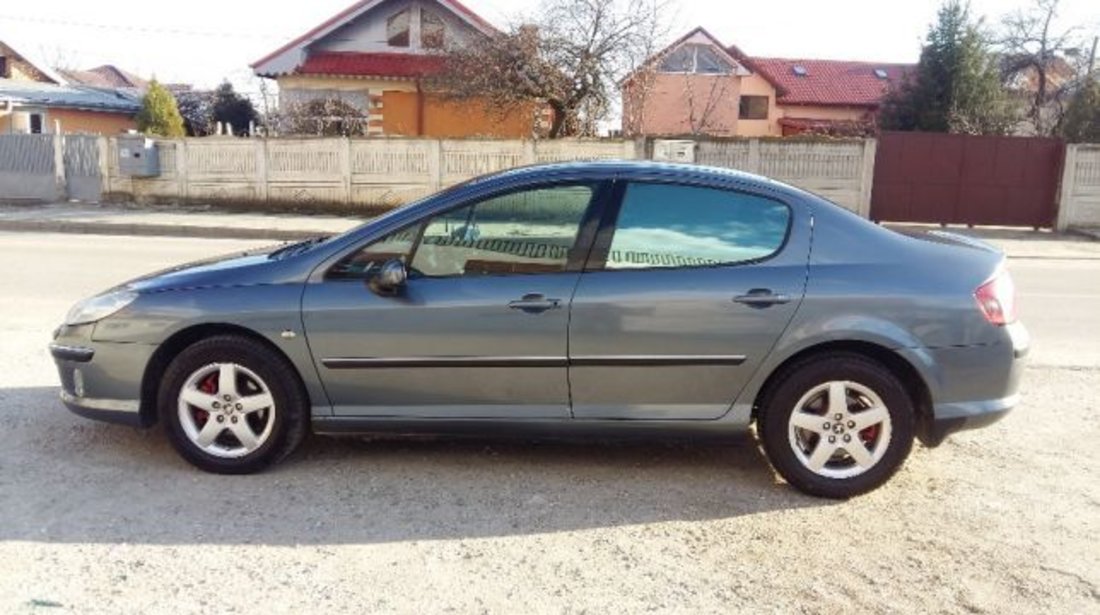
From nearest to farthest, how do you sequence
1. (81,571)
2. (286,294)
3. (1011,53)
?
1. (81,571)
2. (286,294)
3. (1011,53)

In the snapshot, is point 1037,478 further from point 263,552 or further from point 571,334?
point 263,552

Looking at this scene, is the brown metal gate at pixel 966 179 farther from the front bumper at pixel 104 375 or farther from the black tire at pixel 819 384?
the front bumper at pixel 104 375

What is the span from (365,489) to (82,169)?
60.3ft

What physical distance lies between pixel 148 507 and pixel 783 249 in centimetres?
289

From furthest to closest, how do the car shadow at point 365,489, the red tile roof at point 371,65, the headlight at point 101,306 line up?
1. the red tile roof at point 371,65
2. the headlight at point 101,306
3. the car shadow at point 365,489

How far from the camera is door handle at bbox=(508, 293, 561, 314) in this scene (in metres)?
3.79

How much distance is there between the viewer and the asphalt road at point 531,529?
3.03 meters

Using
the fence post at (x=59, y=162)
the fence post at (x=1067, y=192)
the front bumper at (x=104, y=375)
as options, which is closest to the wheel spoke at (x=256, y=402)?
the front bumper at (x=104, y=375)

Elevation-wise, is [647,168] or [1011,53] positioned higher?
[1011,53]

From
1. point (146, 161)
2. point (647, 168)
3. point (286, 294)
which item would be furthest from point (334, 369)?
point (146, 161)

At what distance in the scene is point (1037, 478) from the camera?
4156 millimetres

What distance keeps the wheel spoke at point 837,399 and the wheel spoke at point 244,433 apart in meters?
2.52

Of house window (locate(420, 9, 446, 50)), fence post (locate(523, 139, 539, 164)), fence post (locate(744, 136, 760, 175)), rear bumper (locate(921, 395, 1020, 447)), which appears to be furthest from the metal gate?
rear bumper (locate(921, 395, 1020, 447))

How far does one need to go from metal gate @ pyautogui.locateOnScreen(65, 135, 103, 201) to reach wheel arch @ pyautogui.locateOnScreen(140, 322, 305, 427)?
1732 centimetres
